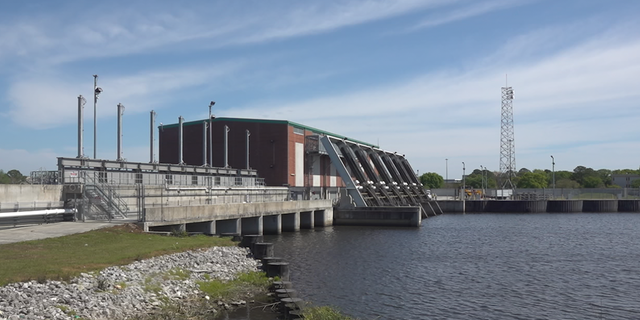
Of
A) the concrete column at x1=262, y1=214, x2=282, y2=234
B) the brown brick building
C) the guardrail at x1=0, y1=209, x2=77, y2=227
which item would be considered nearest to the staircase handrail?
the guardrail at x1=0, y1=209, x2=77, y2=227

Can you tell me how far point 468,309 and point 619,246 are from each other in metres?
29.8

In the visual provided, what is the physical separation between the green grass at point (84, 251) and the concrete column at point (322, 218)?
121ft

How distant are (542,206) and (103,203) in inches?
3657

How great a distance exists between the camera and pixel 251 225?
50.9 m

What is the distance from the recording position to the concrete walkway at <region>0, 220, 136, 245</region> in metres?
26.3

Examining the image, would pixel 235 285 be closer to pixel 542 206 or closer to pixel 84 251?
pixel 84 251

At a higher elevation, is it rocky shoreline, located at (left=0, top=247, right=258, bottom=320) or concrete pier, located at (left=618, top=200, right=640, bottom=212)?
rocky shoreline, located at (left=0, top=247, right=258, bottom=320)

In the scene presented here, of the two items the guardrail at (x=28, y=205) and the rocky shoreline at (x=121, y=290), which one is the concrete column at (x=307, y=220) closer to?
the guardrail at (x=28, y=205)

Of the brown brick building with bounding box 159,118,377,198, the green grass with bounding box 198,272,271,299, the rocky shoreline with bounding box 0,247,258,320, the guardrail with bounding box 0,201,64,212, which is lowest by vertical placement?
the green grass with bounding box 198,272,271,299

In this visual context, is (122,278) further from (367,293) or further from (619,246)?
(619,246)

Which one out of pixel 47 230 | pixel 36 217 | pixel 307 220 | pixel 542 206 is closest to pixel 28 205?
pixel 36 217

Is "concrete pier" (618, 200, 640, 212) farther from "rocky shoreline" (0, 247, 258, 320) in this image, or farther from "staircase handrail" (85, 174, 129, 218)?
"rocky shoreline" (0, 247, 258, 320)

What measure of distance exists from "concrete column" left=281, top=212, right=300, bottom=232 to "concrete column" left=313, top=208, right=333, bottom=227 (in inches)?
273

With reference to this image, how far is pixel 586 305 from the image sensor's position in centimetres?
2391
